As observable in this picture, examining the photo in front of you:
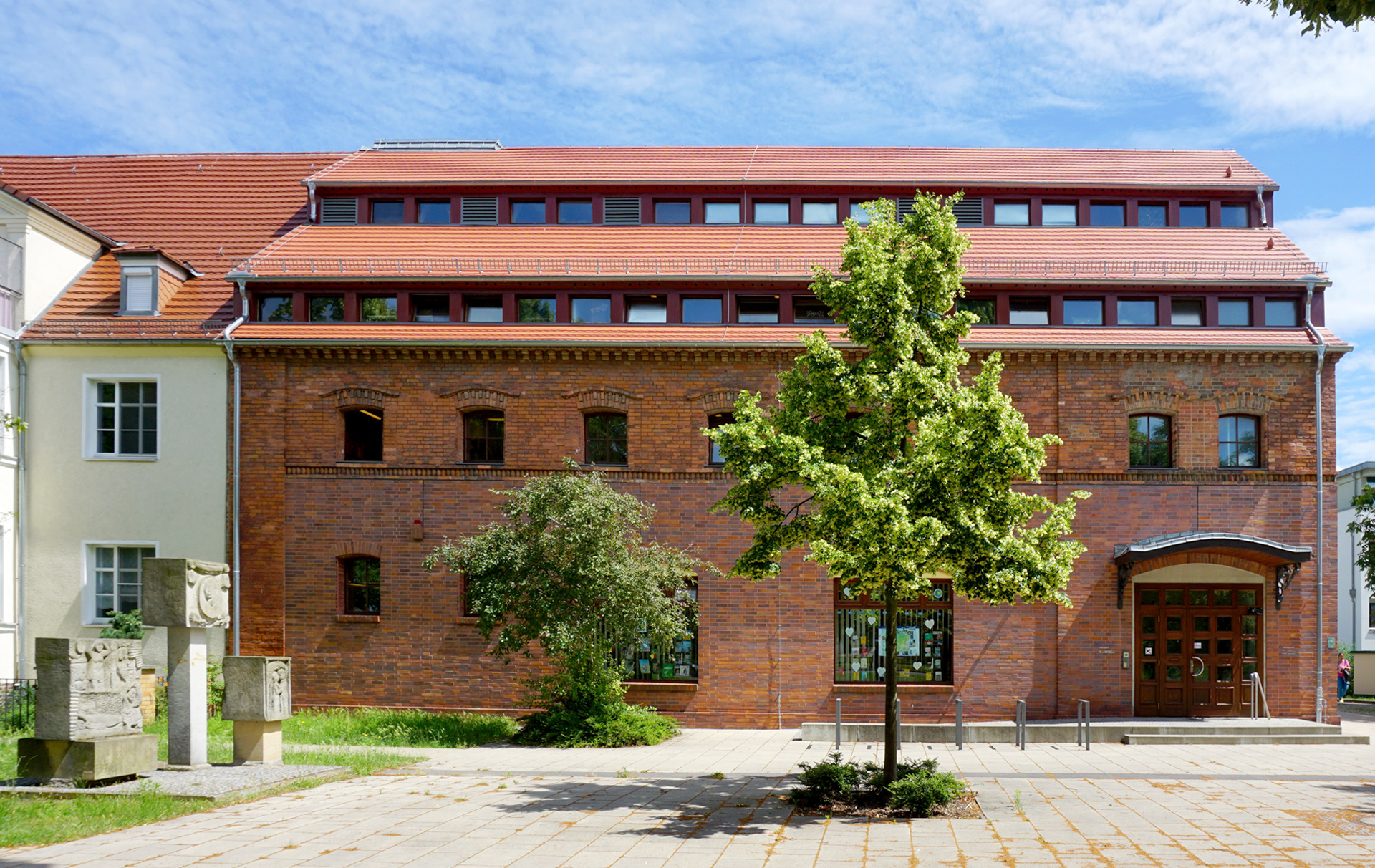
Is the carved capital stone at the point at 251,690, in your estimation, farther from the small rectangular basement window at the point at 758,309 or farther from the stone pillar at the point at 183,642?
the small rectangular basement window at the point at 758,309

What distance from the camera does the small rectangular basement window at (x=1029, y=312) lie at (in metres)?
22.1

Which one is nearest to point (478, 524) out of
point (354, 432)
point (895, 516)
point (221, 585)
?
point (354, 432)

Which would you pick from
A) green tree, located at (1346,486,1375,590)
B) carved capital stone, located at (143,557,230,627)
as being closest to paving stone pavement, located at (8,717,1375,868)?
carved capital stone, located at (143,557,230,627)

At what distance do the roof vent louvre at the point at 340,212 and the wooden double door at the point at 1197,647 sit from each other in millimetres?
19065

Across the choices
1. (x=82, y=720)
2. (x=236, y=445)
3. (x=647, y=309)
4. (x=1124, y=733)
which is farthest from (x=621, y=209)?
(x=82, y=720)

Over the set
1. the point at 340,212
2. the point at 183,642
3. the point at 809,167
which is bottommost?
the point at 183,642

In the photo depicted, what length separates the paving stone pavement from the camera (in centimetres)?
949

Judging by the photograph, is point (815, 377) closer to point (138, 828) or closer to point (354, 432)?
point (138, 828)

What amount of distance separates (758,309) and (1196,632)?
10.9 metres

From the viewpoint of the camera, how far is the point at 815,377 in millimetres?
12586

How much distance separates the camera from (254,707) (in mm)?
14531

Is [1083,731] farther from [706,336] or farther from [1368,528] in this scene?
Answer: [1368,528]

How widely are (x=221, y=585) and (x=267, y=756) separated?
2454mm

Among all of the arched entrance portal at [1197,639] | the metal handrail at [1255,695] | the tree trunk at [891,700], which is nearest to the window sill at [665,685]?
the arched entrance portal at [1197,639]
